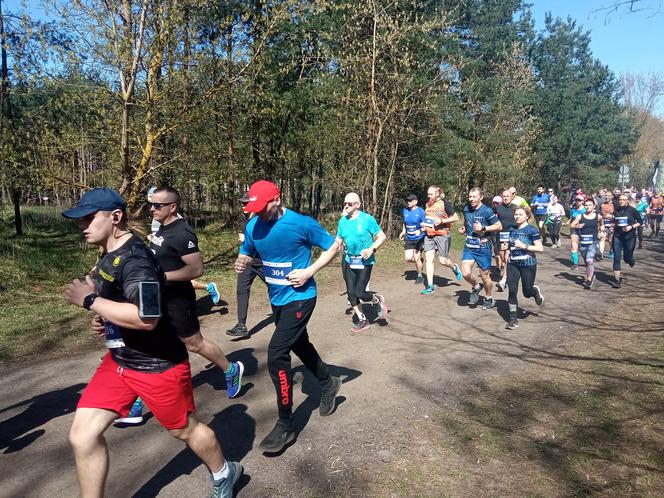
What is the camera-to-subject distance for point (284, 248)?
4.04 metres

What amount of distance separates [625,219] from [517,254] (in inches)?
196

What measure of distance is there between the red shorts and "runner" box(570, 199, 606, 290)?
10164 millimetres

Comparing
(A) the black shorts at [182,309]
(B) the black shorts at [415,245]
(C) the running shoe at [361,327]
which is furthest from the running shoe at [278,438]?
(B) the black shorts at [415,245]

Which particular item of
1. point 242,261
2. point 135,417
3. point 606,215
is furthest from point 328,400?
point 606,215

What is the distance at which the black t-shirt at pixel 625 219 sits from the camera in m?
11.0

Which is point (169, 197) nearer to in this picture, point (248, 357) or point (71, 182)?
point (248, 357)

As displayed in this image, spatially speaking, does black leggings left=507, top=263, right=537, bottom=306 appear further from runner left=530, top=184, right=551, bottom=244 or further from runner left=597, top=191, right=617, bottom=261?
runner left=530, top=184, right=551, bottom=244

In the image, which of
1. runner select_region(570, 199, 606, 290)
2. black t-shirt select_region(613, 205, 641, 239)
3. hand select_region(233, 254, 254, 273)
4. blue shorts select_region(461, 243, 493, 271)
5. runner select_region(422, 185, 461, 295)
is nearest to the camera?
hand select_region(233, 254, 254, 273)

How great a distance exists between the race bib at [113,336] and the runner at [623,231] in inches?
431

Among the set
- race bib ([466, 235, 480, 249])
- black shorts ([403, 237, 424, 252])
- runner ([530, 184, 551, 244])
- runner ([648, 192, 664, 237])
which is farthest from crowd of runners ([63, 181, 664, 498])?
runner ([648, 192, 664, 237])

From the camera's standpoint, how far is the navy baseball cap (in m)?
2.73

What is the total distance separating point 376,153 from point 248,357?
487 inches

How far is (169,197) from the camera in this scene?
4867 mm

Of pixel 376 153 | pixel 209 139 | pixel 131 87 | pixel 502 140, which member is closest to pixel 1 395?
pixel 131 87
